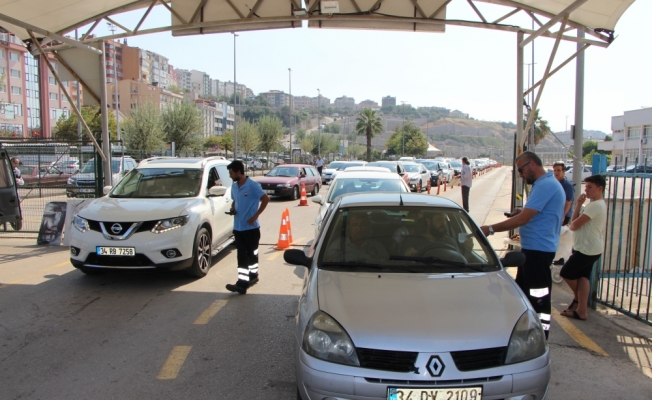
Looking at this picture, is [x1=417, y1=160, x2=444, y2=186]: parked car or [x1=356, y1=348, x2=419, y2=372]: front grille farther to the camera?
[x1=417, y1=160, x2=444, y2=186]: parked car

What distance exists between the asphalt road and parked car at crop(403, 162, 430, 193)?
57.4 ft

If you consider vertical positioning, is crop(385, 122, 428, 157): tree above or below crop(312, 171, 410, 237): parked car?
above

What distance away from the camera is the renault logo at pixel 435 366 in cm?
288

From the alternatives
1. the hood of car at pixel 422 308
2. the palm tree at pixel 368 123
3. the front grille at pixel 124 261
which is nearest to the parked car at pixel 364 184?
the front grille at pixel 124 261

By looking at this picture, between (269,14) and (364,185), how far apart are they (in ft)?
12.9

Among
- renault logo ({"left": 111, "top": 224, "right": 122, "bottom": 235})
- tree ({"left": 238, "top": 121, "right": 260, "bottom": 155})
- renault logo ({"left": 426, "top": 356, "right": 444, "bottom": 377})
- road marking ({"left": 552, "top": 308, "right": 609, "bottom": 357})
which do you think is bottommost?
road marking ({"left": 552, "top": 308, "right": 609, "bottom": 357})

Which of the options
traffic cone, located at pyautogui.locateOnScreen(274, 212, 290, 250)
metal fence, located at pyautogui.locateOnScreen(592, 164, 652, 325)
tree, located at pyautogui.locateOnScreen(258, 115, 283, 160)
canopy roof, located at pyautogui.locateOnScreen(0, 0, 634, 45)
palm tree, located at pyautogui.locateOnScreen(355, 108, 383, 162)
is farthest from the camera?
palm tree, located at pyautogui.locateOnScreen(355, 108, 383, 162)

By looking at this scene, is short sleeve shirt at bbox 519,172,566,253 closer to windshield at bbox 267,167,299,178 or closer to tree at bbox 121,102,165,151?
windshield at bbox 267,167,299,178

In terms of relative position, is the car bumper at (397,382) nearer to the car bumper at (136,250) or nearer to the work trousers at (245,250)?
the work trousers at (245,250)

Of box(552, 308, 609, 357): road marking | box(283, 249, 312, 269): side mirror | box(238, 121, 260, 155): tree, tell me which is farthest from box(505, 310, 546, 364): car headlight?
box(238, 121, 260, 155): tree

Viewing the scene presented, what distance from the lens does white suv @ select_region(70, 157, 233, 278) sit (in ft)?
21.9

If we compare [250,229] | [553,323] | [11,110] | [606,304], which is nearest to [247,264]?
[250,229]

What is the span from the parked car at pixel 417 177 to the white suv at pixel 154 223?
17120mm

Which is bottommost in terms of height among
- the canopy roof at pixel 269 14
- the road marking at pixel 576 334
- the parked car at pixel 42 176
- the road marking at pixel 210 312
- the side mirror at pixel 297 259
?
the road marking at pixel 576 334
